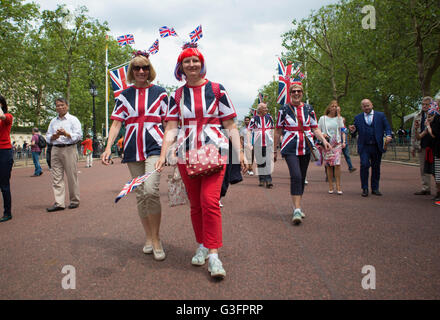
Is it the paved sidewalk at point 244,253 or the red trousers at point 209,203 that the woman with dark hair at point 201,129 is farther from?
the paved sidewalk at point 244,253

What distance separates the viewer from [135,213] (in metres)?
5.77

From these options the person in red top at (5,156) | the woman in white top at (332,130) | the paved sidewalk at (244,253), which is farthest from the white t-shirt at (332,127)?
the person in red top at (5,156)

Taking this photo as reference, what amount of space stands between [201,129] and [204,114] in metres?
0.14

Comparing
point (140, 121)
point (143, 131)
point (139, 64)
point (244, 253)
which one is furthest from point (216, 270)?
point (139, 64)

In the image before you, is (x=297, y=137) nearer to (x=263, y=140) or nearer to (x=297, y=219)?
(x=297, y=219)

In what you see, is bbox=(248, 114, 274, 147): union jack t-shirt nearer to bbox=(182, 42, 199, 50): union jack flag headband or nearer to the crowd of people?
the crowd of people

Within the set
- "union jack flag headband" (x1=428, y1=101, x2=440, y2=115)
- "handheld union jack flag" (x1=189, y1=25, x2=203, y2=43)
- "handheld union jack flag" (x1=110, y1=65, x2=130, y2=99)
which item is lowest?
"union jack flag headband" (x1=428, y1=101, x2=440, y2=115)

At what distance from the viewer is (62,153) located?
21.1 feet

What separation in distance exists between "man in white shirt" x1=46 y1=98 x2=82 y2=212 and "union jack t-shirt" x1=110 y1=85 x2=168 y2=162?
10.7ft

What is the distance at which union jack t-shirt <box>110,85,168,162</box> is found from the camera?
356 cm

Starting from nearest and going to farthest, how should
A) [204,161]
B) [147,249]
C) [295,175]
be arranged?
[204,161] → [147,249] → [295,175]

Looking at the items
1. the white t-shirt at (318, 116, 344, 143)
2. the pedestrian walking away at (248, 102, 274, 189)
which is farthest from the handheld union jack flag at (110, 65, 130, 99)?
the white t-shirt at (318, 116, 344, 143)
